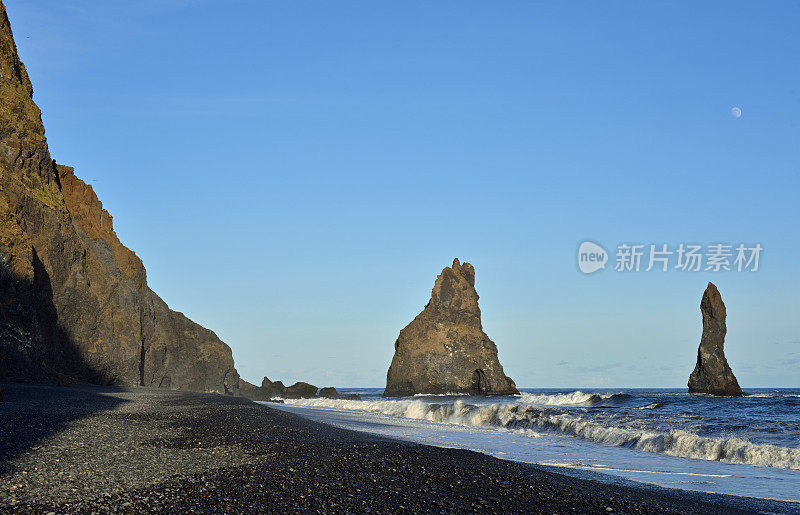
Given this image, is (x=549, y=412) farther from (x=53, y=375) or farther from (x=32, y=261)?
(x=32, y=261)

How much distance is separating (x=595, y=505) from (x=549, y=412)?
28.3 metres

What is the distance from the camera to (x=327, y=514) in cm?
879

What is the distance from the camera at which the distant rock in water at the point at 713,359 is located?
8562cm

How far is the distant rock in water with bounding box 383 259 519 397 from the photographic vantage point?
371 feet

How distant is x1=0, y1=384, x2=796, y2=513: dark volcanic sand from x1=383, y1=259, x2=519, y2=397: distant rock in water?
97.7 m

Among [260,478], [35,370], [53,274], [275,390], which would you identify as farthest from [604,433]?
[275,390]

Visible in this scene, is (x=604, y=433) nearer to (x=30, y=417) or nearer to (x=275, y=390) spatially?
(x=30, y=417)

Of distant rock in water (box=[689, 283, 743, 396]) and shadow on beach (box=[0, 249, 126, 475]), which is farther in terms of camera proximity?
distant rock in water (box=[689, 283, 743, 396])

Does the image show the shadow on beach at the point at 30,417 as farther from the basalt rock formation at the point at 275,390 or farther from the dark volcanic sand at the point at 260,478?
the basalt rock formation at the point at 275,390

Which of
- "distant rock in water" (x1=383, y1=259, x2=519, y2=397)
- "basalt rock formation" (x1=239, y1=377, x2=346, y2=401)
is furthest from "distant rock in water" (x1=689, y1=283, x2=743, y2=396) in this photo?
"basalt rock formation" (x1=239, y1=377, x2=346, y2=401)

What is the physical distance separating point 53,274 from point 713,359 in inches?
3235

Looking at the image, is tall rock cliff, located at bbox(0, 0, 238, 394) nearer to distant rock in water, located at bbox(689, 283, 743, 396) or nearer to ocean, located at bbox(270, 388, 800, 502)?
ocean, located at bbox(270, 388, 800, 502)

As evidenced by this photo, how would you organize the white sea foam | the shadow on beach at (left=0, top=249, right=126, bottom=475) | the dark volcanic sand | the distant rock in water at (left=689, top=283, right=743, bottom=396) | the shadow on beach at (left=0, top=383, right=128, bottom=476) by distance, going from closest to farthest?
the dark volcanic sand, the shadow on beach at (left=0, top=383, right=128, bottom=476), the shadow on beach at (left=0, top=249, right=126, bottom=475), the white sea foam, the distant rock in water at (left=689, top=283, right=743, bottom=396)

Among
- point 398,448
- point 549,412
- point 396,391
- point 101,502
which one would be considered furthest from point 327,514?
point 396,391
